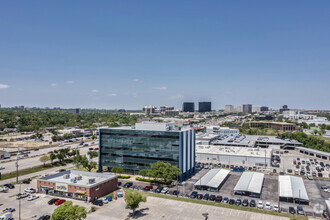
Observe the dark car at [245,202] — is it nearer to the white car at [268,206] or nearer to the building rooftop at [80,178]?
the white car at [268,206]

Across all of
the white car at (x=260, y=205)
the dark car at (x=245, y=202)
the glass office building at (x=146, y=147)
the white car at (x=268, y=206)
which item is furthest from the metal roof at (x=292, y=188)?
the glass office building at (x=146, y=147)

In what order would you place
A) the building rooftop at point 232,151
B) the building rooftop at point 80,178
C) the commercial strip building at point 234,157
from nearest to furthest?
the building rooftop at point 80,178, the commercial strip building at point 234,157, the building rooftop at point 232,151

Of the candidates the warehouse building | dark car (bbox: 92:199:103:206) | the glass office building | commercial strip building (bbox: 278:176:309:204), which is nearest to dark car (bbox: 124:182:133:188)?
the glass office building

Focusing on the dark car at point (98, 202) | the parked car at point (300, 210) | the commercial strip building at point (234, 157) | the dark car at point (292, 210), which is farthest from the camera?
the commercial strip building at point (234, 157)

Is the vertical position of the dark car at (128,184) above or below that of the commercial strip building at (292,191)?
below

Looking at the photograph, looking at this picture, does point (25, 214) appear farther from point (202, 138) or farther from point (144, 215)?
point (202, 138)

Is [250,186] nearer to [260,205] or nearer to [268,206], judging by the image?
[260,205]

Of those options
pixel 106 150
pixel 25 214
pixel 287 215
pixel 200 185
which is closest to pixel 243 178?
pixel 200 185
